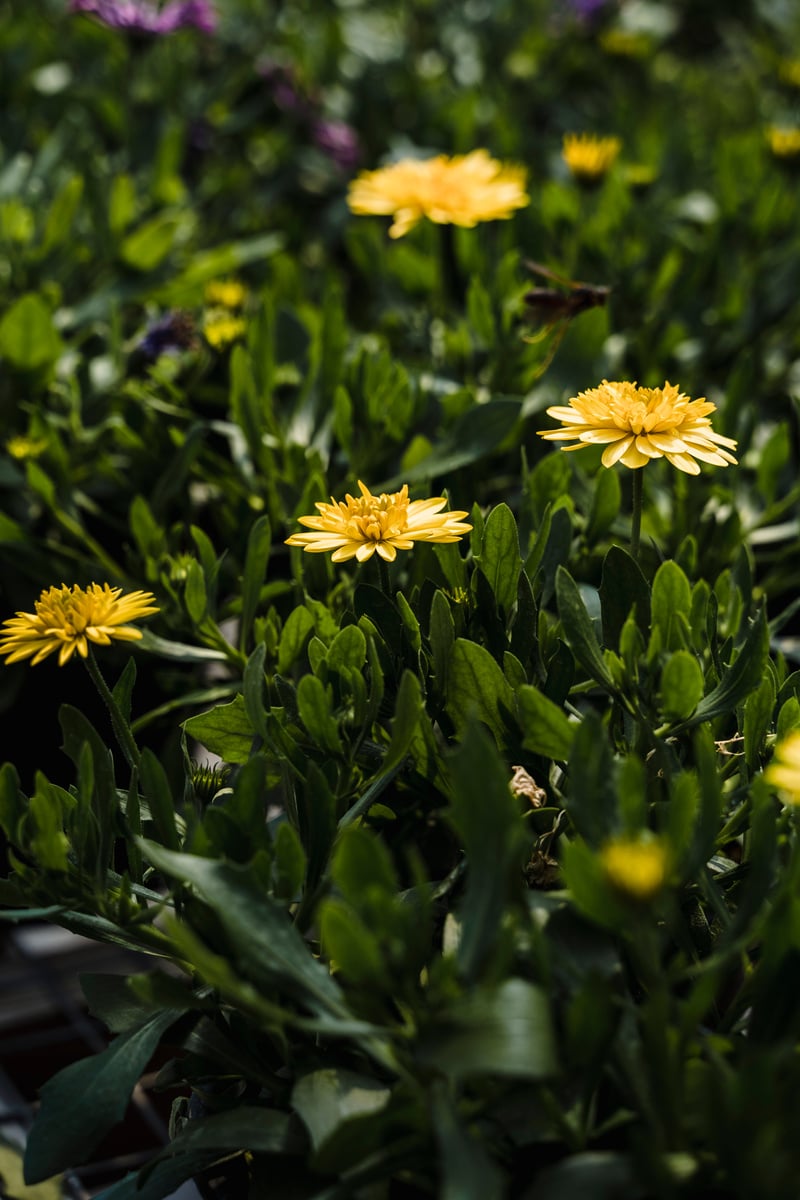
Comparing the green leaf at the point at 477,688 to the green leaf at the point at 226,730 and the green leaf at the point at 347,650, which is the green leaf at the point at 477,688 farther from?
the green leaf at the point at 226,730

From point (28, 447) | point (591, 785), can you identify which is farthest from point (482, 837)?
point (28, 447)

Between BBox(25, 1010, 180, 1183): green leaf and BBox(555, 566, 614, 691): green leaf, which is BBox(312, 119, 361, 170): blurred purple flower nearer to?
BBox(555, 566, 614, 691): green leaf

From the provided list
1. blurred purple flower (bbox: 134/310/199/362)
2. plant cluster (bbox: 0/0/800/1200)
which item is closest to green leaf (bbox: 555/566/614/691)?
plant cluster (bbox: 0/0/800/1200)

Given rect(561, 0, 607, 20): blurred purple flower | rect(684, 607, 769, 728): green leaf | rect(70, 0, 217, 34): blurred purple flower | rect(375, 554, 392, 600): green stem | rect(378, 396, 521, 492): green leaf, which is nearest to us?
rect(684, 607, 769, 728): green leaf

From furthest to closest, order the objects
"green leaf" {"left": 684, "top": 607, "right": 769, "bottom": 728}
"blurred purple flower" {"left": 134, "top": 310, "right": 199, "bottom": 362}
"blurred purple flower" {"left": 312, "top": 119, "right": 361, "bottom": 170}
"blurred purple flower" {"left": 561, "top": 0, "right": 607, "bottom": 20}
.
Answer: "blurred purple flower" {"left": 561, "top": 0, "right": 607, "bottom": 20}, "blurred purple flower" {"left": 312, "top": 119, "right": 361, "bottom": 170}, "blurred purple flower" {"left": 134, "top": 310, "right": 199, "bottom": 362}, "green leaf" {"left": 684, "top": 607, "right": 769, "bottom": 728}

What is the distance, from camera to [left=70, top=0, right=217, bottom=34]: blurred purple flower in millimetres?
2057

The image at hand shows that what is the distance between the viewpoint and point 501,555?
94 cm

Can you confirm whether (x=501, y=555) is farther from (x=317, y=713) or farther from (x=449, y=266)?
(x=449, y=266)

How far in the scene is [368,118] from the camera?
2250 mm

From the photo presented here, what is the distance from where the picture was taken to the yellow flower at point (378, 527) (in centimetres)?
88

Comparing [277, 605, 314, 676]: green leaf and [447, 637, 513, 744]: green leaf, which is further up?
[447, 637, 513, 744]: green leaf

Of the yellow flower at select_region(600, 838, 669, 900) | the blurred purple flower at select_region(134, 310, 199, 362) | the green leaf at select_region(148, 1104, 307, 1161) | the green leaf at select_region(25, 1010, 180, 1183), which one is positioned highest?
the yellow flower at select_region(600, 838, 669, 900)

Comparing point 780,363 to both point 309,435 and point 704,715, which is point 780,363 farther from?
point 704,715

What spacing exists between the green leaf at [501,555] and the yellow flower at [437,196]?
58 centimetres
